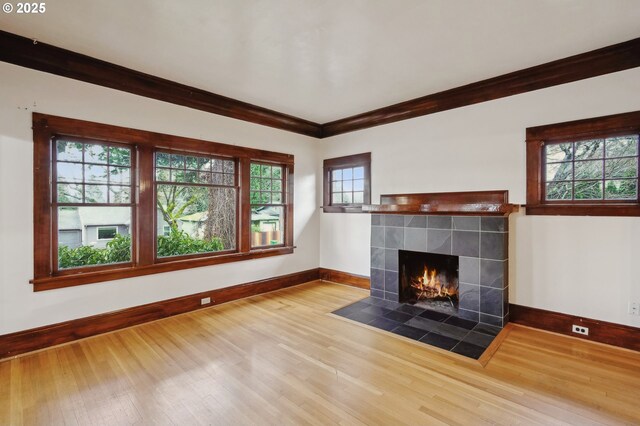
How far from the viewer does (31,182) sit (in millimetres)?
2898

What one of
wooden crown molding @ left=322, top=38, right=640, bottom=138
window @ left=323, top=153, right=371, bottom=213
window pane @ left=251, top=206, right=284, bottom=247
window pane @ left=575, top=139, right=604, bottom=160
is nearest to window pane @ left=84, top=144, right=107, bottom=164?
window pane @ left=251, top=206, right=284, bottom=247

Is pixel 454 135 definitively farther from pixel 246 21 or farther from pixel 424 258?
pixel 246 21

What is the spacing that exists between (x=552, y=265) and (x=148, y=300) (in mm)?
4649

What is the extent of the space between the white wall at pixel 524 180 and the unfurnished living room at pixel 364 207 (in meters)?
0.02

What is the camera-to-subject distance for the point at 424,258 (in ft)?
14.3

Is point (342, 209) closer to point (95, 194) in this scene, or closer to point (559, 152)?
point (559, 152)

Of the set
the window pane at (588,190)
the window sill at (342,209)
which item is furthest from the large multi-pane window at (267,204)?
the window pane at (588,190)

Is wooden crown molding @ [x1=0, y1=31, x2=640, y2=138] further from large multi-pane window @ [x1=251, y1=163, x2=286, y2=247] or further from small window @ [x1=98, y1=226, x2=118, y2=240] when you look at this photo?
small window @ [x1=98, y1=226, x2=118, y2=240]

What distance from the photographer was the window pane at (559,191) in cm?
326

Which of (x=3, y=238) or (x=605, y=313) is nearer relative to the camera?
(x=3, y=238)

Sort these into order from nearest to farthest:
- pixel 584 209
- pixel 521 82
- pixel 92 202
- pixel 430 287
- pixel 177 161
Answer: pixel 584 209 → pixel 92 202 → pixel 521 82 → pixel 177 161 → pixel 430 287

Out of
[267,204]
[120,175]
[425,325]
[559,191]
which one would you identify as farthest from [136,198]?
[559,191]

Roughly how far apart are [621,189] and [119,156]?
533 centimetres

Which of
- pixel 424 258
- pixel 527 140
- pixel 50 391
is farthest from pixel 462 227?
pixel 50 391
